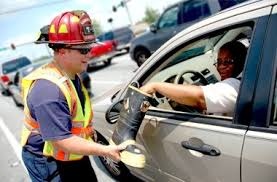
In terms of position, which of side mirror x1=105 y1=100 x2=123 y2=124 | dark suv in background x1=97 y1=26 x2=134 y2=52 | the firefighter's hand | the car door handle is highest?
the firefighter's hand

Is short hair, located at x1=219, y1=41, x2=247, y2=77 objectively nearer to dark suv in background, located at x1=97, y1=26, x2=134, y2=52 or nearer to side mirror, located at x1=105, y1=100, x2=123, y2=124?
side mirror, located at x1=105, y1=100, x2=123, y2=124

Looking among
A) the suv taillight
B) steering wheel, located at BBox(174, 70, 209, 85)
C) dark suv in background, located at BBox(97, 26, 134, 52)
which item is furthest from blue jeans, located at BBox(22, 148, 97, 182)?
dark suv in background, located at BBox(97, 26, 134, 52)

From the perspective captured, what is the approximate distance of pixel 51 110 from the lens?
218 centimetres

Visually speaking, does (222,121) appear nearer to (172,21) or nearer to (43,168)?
(43,168)

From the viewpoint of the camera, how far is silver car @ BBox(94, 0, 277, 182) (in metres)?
2.09

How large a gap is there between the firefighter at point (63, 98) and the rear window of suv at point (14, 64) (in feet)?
61.4

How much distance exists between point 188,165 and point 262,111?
0.71m

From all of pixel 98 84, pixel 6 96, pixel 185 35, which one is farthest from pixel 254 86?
pixel 6 96

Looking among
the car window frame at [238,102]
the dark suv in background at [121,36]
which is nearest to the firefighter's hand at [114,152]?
the car window frame at [238,102]

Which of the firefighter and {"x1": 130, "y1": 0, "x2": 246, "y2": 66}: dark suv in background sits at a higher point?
the firefighter

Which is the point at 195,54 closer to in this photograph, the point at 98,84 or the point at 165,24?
the point at 165,24

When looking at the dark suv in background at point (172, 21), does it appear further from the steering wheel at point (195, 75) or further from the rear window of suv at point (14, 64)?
the rear window of suv at point (14, 64)

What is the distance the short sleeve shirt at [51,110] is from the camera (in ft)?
7.18

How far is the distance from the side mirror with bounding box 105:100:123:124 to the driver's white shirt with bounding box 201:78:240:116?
0.90 metres
